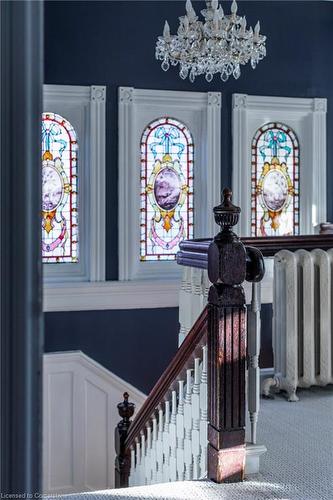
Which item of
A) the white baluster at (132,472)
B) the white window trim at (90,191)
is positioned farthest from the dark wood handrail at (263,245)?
the white window trim at (90,191)

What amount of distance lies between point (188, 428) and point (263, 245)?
0.91 meters

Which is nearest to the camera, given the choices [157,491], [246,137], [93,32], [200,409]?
[157,491]

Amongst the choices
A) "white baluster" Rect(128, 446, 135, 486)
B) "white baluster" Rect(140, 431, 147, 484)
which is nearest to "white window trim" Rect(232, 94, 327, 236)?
"white baluster" Rect(128, 446, 135, 486)

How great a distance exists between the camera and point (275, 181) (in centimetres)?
616

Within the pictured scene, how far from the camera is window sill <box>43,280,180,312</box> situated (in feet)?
18.0

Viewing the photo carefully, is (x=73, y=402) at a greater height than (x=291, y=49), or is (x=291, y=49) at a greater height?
(x=291, y=49)

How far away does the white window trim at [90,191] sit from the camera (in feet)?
18.1

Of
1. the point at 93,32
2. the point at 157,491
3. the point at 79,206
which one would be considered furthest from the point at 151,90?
the point at 157,491

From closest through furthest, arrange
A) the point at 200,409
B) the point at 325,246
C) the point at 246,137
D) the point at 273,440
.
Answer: the point at 200,409
the point at 273,440
the point at 325,246
the point at 246,137

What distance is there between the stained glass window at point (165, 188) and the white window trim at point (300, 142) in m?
0.44

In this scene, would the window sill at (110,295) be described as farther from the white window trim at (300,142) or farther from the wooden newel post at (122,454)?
the wooden newel post at (122,454)

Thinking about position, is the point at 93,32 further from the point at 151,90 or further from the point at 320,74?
the point at 320,74

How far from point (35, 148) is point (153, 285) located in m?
5.05

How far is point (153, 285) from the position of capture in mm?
5672
